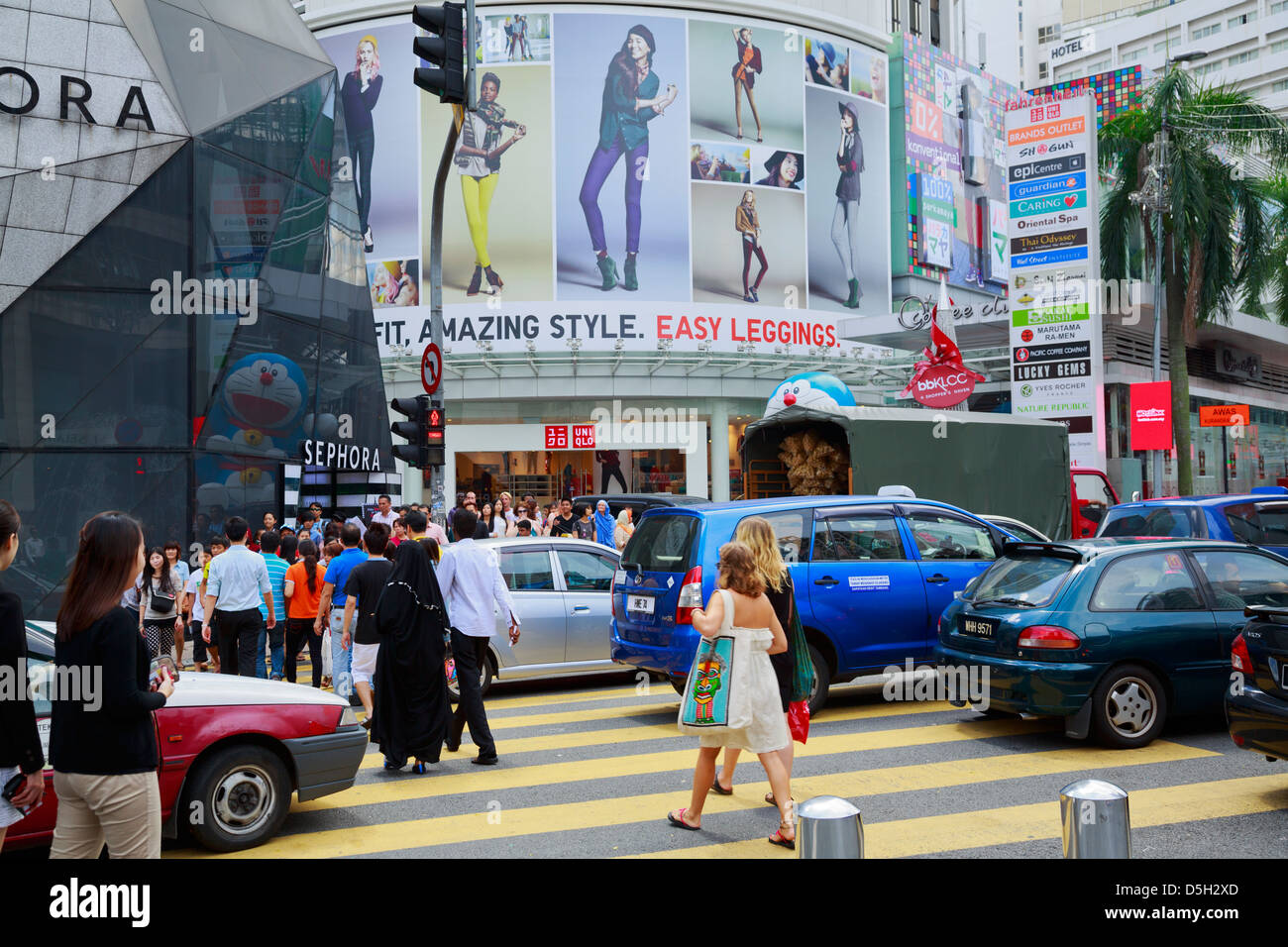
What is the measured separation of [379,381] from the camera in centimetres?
2230

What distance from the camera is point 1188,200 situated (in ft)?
94.3

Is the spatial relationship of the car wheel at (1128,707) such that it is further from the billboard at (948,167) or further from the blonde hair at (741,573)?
the billboard at (948,167)

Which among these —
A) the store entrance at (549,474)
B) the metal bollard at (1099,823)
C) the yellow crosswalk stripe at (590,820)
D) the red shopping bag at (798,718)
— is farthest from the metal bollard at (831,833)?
the store entrance at (549,474)

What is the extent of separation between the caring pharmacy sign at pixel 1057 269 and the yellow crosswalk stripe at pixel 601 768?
46.1 feet

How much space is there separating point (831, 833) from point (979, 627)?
499cm

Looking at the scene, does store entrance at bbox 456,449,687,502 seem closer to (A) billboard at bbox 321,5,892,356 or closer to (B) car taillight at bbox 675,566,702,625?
(A) billboard at bbox 321,5,892,356

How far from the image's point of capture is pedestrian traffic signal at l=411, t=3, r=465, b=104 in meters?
10.7

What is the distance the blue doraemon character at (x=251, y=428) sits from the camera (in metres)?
16.2

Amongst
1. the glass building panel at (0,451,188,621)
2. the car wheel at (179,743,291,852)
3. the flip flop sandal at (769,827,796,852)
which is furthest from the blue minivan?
the glass building panel at (0,451,188,621)

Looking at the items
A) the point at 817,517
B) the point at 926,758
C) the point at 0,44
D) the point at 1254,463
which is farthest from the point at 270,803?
the point at 1254,463

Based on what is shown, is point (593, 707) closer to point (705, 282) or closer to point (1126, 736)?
point (1126, 736)

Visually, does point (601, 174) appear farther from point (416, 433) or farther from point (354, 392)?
point (416, 433)

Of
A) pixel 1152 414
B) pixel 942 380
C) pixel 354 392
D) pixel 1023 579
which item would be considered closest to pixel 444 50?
pixel 1023 579
